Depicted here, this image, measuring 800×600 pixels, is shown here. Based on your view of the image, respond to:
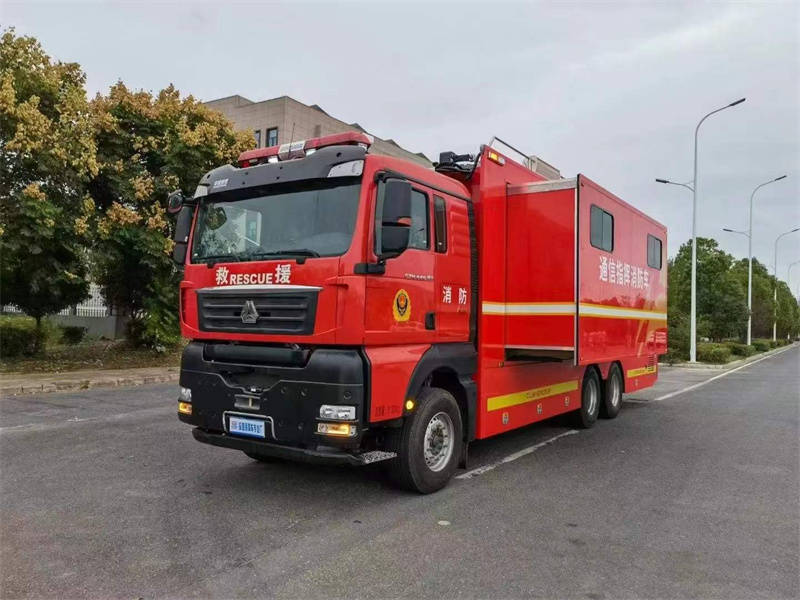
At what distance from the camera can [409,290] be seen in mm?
5023

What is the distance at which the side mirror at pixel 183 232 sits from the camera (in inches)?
224

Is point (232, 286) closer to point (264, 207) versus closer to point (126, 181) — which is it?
point (264, 207)

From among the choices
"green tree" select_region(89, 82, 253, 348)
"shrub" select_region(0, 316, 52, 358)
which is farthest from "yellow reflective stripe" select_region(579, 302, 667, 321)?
"shrub" select_region(0, 316, 52, 358)

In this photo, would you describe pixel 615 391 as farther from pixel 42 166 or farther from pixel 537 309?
pixel 42 166

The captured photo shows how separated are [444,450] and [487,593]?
6.93 ft

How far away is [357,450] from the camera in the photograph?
15.2ft

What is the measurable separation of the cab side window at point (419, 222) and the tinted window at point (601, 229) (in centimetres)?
250

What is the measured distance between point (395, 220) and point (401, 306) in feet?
2.51

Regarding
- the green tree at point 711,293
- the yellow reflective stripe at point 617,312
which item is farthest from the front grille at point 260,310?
the green tree at point 711,293

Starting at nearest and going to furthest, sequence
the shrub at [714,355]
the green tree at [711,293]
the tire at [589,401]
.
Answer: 1. the tire at [589,401]
2. the shrub at [714,355]
3. the green tree at [711,293]

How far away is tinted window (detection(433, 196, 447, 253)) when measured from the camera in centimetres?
538

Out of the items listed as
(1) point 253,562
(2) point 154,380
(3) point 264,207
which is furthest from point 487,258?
(2) point 154,380

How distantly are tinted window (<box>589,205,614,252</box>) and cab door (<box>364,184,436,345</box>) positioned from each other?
253 cm

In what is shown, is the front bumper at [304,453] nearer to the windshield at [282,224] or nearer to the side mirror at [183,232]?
the windshield at [282,224]
